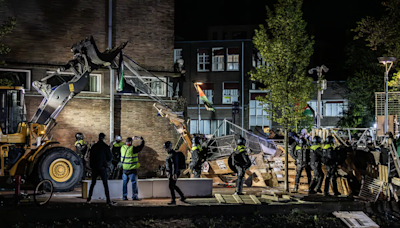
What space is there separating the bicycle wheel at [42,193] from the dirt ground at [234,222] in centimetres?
124

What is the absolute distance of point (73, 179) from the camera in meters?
14.4

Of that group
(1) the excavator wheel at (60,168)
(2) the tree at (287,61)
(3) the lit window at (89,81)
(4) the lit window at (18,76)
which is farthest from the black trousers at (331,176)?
(4) the lit window at (18,76)

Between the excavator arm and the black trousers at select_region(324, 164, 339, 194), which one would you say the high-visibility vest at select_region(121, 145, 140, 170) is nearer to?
the excavator arm

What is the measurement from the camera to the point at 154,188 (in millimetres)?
13719

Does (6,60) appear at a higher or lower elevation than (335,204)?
higher

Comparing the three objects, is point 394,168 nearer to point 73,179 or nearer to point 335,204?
point 335,204

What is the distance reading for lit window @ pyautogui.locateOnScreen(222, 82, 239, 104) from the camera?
4606 centimetres

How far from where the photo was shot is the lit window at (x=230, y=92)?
46.1 m

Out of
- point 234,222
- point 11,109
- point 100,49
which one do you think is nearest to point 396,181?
point 234,222

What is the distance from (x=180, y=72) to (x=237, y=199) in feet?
33.4

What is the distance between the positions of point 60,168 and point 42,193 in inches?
85.2

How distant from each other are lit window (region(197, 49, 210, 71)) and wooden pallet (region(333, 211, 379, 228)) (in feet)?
116

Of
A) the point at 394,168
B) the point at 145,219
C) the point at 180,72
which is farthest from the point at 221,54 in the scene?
the point at 145,219

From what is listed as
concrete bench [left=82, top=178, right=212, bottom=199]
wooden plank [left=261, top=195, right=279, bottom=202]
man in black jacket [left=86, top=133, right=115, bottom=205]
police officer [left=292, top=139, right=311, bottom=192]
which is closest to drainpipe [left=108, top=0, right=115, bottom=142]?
concrete bench [left=82, top=178, right=212, bottom=199]
